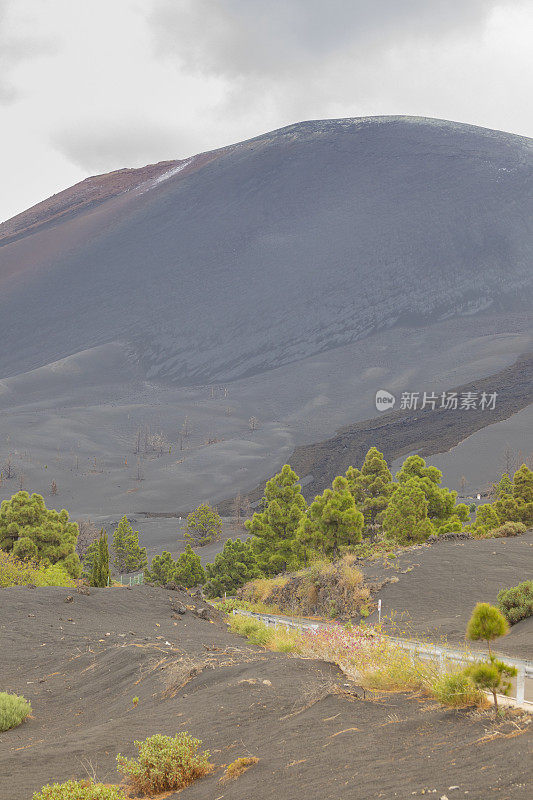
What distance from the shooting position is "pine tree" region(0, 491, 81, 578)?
108 ft

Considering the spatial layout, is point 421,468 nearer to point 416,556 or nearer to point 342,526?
point 342,526

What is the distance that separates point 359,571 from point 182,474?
106946 mm

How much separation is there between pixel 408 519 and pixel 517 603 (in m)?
16.7

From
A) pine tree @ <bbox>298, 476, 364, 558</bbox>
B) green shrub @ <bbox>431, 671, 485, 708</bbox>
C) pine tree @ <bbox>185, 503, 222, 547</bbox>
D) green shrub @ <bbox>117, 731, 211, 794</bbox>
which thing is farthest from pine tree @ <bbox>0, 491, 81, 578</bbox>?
pine tree @ <bbox>185, 503, 222, 547</bbox>

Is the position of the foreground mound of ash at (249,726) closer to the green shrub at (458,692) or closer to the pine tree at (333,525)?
the green shrub at (458,692)

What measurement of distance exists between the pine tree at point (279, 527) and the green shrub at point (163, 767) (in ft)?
93.2

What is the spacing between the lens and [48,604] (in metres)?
19.5

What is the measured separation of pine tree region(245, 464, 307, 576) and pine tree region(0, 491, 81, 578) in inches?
367

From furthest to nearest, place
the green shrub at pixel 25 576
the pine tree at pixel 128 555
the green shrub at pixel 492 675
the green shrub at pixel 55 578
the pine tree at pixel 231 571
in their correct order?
the pine tree at pixel 128 555 → the pine tree at pixel 231 571 → the green shrub at pixel 55 578 → the green shrub at pixel 25 576 → the green shrub at pixel 492 675

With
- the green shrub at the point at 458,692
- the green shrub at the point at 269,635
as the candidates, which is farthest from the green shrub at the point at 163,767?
the green shrub at the point at 269,635

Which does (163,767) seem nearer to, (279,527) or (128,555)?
(279,527)

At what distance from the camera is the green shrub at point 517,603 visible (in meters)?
16.2

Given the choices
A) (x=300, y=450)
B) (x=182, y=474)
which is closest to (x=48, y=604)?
(x=182, y=474)

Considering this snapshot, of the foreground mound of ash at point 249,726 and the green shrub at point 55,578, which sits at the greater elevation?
the foreground mound of ash at point 249,726
